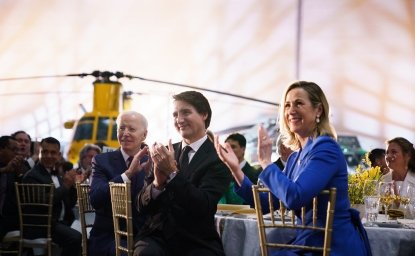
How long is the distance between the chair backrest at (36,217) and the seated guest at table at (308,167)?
2.19 metres

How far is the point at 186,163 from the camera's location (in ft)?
9.01

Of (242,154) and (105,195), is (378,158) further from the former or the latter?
(105,195)

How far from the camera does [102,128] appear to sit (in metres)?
12.2

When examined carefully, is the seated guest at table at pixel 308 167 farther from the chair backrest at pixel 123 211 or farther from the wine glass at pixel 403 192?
the wine glass at pixel 403 192

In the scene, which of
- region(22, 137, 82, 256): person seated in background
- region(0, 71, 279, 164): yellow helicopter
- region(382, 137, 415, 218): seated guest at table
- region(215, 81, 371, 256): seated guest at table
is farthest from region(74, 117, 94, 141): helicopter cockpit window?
region(215, 81, 371, 256): seated guest at table

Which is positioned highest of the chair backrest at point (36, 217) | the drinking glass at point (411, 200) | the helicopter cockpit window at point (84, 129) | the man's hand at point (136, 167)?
the helicopter cockpit window at point (84, 129)

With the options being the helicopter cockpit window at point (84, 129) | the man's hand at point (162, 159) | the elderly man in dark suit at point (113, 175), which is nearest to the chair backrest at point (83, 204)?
the elderly man in dark suit at point (113, 175)

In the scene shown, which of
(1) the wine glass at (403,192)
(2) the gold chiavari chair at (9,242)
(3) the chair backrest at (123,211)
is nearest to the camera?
(3) the chair backrest at (123,211)

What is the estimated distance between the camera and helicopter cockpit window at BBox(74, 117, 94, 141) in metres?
12.3

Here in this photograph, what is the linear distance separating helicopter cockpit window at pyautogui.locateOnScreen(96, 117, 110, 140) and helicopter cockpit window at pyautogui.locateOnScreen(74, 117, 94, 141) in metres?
0.15

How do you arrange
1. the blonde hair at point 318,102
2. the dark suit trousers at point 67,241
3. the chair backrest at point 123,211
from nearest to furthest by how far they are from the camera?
the blonde hair at point 318,102 → the chair backrest at point 123,211 → the dark suit trousers at point 67,241

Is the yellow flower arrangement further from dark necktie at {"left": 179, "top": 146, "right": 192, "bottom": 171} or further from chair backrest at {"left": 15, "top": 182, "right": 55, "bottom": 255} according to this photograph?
chair backrest at {"left": 15, "top": 182, "right": 55, "bottom": 255}

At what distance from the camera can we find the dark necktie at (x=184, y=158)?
2.74 metres

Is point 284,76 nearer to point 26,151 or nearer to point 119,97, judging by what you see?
point 119,97
